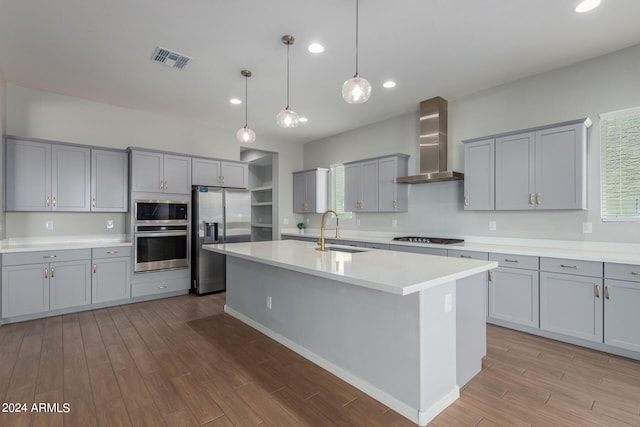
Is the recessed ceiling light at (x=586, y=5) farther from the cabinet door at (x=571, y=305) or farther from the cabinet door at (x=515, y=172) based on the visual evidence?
the cabinet door at (x=571, y=305)

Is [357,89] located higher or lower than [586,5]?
lower

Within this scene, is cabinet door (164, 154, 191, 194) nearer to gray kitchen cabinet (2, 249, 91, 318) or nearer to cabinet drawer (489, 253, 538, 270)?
gray kitchen cabinet (2, 249, 91, 318)

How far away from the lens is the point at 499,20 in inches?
104

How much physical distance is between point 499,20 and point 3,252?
18.2 ft

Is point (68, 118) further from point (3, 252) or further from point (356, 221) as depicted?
point (356, 221)

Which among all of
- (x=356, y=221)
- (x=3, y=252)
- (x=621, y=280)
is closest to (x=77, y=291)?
(x=3, y=252)

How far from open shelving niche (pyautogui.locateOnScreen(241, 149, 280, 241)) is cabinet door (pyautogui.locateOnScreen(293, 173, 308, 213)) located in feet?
1.36

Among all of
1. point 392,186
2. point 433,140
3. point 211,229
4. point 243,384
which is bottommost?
point 243,384

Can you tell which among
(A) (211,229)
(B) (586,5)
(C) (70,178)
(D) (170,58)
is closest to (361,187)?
(A) (211,229)

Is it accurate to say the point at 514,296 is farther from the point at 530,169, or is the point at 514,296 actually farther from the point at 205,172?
the point at 205,172

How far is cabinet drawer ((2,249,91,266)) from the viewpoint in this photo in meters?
3.55

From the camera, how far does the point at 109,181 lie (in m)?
4.45

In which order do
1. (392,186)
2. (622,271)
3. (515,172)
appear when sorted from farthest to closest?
(392,186)
(515,172)
(622,271)

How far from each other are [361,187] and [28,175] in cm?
461
